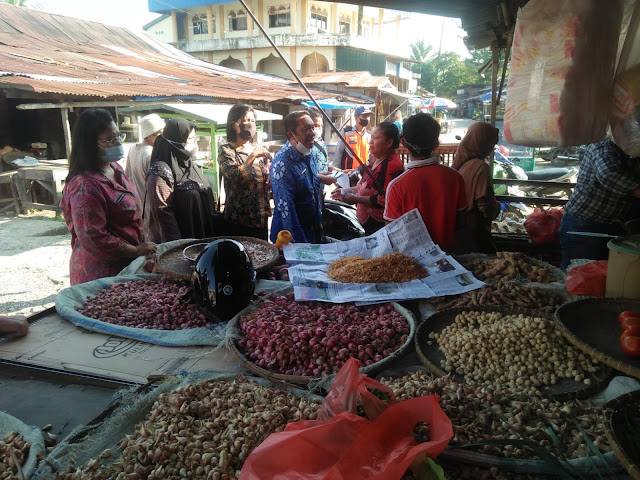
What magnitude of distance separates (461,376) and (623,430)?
564 millimetres

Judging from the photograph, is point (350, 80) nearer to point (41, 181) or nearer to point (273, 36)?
point (273, 36)

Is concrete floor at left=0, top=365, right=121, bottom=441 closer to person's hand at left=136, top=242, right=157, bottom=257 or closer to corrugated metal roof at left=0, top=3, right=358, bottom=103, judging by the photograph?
person's hand at left=136, top=242, right=157, bottom=257

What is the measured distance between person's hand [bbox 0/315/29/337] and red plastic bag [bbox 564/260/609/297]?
8.27 feet

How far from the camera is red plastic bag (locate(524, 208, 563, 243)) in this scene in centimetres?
399

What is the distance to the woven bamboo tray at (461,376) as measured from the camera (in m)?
1.50

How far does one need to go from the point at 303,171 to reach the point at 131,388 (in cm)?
218

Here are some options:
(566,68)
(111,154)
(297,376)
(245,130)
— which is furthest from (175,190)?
(566,68)

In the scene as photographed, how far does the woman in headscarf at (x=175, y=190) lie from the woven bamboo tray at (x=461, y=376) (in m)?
2.58

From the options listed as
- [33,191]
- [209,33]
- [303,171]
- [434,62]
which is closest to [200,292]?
[303,171]

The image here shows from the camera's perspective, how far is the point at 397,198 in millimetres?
2771

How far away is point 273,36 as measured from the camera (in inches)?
851

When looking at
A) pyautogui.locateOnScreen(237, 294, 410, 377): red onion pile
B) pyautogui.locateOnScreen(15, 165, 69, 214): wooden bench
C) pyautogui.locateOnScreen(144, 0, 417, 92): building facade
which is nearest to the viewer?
pyautogui.locateOnScreen(237, 294, 410, 377): red onion pile

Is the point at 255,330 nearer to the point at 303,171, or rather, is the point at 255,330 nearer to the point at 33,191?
the point at 303,171

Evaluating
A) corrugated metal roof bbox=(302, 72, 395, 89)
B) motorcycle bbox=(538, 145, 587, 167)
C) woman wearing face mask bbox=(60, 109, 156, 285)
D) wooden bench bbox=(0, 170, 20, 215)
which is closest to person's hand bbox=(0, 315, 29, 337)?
woman wearing face mask bbox=(60, 109, 156, 285)
